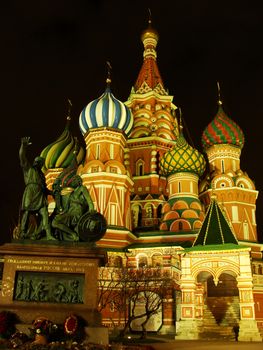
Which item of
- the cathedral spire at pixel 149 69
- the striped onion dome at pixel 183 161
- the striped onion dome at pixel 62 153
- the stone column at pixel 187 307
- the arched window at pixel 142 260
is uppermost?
the cathedral spire at pixel 149 69

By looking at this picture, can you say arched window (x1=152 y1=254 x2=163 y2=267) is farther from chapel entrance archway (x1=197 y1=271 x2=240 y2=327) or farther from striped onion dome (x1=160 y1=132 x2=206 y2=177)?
striped onion dome (x1=160 y1=132 x2=206 y2=177)

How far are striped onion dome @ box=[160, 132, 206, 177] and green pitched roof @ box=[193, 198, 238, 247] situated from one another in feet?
34.3

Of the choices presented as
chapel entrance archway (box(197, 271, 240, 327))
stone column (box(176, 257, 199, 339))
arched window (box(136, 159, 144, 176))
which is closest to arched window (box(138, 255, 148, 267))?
chapel entrance archway (box(197, 271, 240, 327))

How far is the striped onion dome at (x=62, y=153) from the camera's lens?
4631 centimetres

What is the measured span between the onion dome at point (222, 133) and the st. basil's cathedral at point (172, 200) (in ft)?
0.33

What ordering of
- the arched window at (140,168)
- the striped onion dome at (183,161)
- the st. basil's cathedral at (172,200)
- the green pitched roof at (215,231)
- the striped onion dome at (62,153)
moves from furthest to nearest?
the striped onion dome at (62,153) < the arched window at (140,168) < the striped onion dome at (183,161) < the green pitched roof at (215,231) < the st. basil's cathedral at (172,200)

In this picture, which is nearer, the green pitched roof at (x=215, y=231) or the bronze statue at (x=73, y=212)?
the bronze statue at (x=73, y=212)

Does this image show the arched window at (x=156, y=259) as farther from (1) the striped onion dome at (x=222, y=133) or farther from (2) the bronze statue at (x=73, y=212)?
(2) the bronze statue at (x=73, y=212)

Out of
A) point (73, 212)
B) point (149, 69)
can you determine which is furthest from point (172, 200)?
point (73, 212)

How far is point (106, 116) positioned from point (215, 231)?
1716 centimetres

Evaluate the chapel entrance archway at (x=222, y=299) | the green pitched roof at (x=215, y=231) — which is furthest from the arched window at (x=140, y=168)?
the green pitched roof at (x=215, y=231)

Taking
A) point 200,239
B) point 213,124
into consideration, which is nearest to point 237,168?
point 213,124

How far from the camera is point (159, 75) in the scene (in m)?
49.9

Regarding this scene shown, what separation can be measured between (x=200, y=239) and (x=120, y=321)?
25.3 feet
